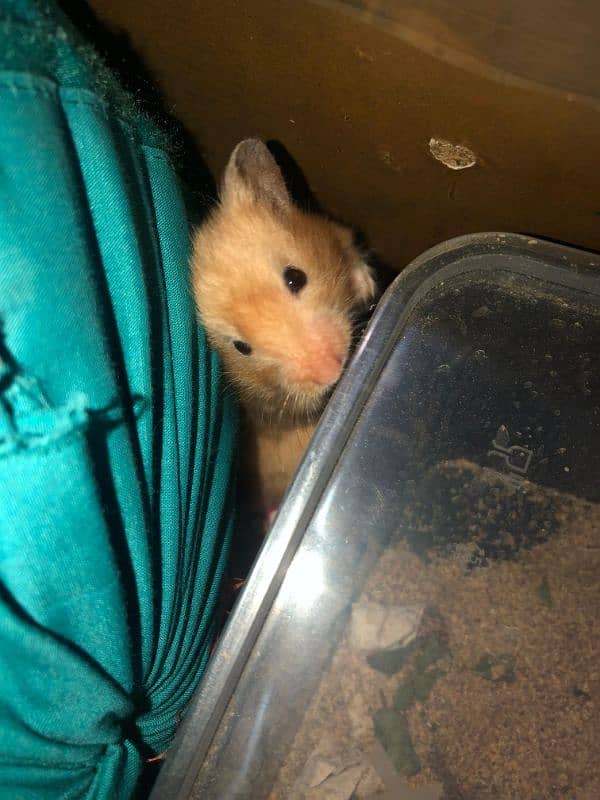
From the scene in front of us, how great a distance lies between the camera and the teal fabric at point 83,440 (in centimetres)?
78

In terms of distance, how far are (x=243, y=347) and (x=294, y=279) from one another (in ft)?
0.67

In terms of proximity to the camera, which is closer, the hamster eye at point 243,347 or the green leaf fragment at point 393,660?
the green leaf fragment at point 393,660

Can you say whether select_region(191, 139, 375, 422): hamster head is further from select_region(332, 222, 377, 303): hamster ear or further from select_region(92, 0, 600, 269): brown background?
select_region(92, 0, 600, 269): brown background

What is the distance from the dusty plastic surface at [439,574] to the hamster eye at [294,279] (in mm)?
214

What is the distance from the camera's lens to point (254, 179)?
1504 mm

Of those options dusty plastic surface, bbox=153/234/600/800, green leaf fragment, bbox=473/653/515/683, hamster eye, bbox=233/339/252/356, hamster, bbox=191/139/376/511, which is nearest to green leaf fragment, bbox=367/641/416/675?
dusty plastic surface, bbox=153/234/600/800

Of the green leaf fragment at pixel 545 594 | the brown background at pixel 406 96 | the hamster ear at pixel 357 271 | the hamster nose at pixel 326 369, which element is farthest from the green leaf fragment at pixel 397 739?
the brown background at pixel 406 96

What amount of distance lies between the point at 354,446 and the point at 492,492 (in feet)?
0.98

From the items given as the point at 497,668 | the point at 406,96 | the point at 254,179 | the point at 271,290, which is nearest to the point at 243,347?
the point at 271,290

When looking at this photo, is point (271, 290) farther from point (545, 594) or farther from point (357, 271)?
point (545, 594)

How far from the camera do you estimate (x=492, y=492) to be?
126 centimetres

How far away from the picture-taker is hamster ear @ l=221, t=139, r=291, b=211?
57.1 inches

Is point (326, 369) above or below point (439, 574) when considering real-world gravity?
above

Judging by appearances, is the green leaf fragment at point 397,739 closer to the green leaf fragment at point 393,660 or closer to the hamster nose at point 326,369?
the green leaf fragment at point 393,660
